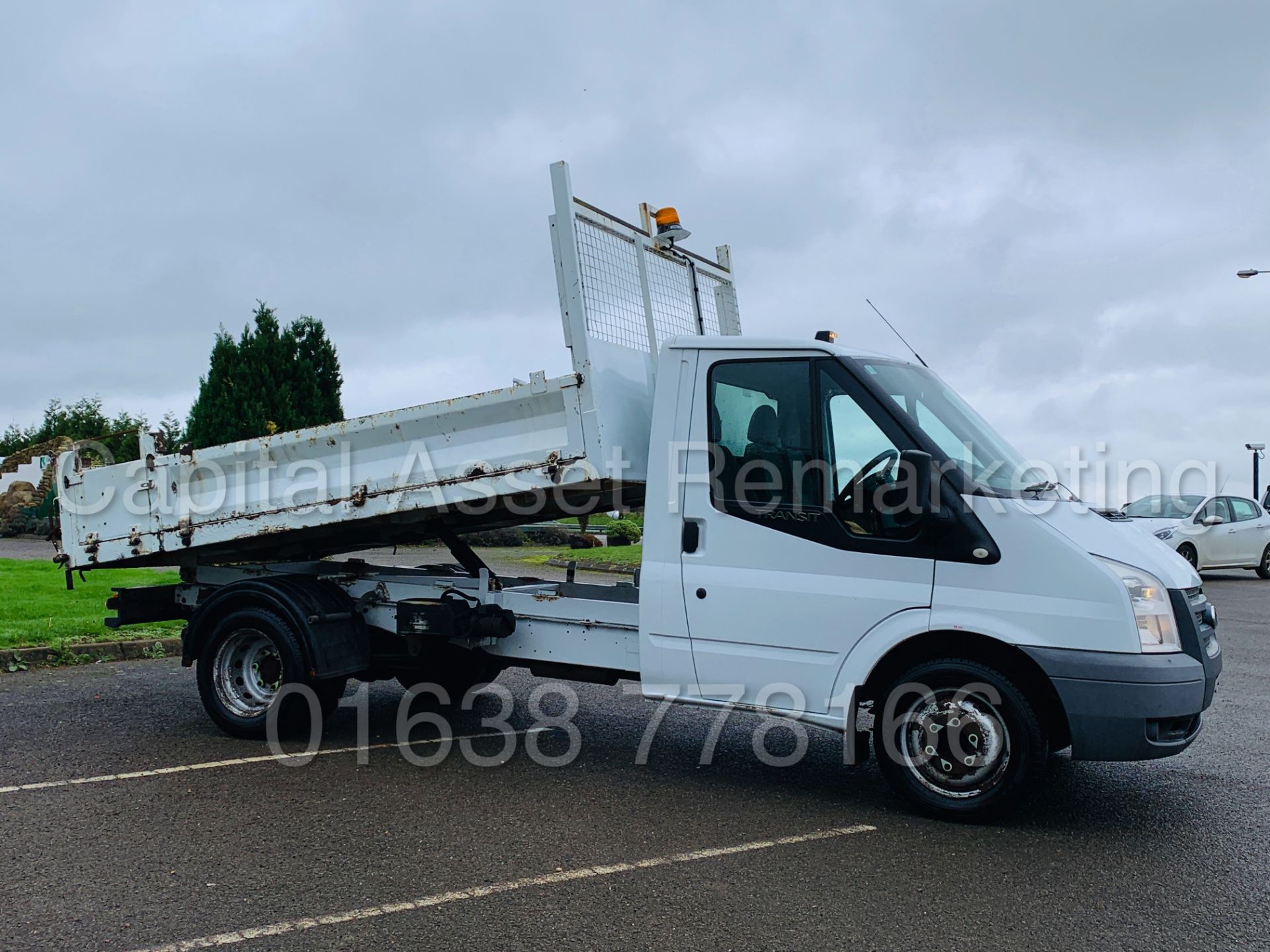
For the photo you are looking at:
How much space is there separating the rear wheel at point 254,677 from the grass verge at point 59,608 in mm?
1427

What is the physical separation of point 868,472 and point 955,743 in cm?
136

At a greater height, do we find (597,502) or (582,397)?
(582,397)

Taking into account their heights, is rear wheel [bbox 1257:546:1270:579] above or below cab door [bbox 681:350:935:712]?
below

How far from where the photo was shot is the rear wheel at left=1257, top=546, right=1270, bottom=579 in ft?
66.5

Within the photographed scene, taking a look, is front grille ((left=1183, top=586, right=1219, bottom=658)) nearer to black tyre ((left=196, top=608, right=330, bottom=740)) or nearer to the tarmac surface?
the tarmac surface

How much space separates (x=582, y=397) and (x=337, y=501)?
1.81 m

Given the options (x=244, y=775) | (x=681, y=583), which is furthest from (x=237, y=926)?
(x=681, y=583)

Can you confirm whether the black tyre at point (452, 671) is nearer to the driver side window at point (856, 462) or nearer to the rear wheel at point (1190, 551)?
the driver side window at point (856, 462)

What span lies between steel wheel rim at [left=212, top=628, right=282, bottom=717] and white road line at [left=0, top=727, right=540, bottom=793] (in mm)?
524

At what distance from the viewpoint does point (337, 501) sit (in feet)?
22.4

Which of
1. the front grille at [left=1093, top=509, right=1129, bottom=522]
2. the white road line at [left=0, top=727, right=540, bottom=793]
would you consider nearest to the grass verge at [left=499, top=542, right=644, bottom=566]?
the white road line at [left=0, top=727, right=540, bottom=793]

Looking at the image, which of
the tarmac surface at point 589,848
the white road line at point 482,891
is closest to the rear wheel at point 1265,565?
the tarmac surface at point 589,848

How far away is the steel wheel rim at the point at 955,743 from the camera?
5246mm

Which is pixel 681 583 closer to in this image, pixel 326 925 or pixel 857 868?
pixel 857 868
